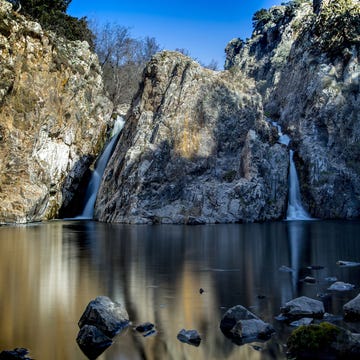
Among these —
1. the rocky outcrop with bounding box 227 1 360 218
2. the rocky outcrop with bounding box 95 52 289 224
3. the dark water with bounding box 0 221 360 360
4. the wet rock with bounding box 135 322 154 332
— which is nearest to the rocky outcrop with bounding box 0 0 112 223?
the rocky outcrop with bounding box 95 52 289 224

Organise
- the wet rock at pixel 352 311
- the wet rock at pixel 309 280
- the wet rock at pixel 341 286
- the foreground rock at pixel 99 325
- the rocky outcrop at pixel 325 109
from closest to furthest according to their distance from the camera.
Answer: the foreground rock at pixel 99 325, the wet rock at pixel 352 311, the wet rock at pixel 341 286, the wet rock at pixel 309 280, the rocky outcrop at pixel 325 109

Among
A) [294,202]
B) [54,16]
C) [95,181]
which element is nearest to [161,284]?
[294,202]

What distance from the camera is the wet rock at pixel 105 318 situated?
9.37 m

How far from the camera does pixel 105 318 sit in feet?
31.0

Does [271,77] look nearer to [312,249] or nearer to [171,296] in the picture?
[312,249]

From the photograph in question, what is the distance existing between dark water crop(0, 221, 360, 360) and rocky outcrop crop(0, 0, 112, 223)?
13.2m

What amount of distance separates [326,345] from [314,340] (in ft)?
0.63

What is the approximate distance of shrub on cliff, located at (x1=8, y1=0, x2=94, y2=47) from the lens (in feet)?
167

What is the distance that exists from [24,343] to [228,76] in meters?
42.7

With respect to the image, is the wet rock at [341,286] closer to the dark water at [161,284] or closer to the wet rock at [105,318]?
the dark water at [161,284]

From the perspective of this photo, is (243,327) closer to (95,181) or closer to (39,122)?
(39,122)

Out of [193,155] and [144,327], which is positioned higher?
[193,155]

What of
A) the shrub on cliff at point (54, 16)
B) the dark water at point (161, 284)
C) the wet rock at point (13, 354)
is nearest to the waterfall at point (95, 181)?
the shrub on cliff at point (54, 16)

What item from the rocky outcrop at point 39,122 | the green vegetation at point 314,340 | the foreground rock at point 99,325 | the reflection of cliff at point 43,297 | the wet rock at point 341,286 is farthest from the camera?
the rocky outcrop at point 39,122
